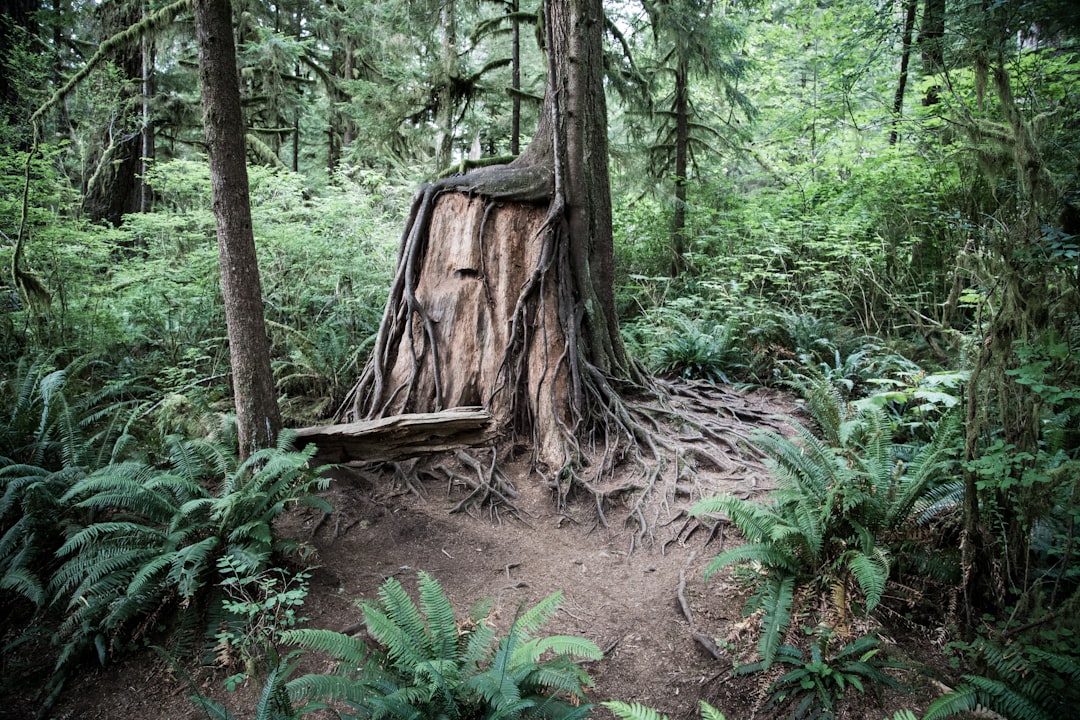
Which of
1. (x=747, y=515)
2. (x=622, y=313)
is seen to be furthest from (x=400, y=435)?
(x=622, y=313)

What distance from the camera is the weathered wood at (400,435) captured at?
5.38 metres

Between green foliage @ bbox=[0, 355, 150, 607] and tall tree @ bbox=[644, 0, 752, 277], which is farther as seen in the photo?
tall tree @ bbox=[644, 0, 752, 277]

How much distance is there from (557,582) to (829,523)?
206 cm

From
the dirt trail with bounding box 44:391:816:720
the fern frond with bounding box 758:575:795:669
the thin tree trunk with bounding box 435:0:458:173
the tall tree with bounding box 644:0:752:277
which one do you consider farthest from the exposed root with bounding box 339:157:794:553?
the tall tree with bounding box 644:0:752:277

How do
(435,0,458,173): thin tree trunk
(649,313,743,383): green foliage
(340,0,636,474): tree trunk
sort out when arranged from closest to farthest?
1. (340,0,636,474): tree trunk
2. (649,313,743,383): green foliage
3. (435,0,458,173): thin tree trunk

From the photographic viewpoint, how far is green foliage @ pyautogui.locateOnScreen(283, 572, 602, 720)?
2.72 meters

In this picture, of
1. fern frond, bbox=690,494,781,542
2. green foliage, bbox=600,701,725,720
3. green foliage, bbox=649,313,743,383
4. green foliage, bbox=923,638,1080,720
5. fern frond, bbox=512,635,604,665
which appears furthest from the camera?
green foliage, bbox=649,313,743,383

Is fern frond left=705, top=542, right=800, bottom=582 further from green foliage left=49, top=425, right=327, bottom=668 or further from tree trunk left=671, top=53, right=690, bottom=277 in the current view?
tree trunk left=671, top=53, right=690, bottom=277

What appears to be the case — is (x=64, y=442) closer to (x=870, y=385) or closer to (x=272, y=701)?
(x=272, y=701)

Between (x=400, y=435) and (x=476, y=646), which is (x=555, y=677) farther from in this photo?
(x=400, y=435)

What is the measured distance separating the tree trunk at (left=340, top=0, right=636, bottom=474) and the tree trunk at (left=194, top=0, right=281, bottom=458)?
4.75 ft

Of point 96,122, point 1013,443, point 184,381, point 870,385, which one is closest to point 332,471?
point 184,381

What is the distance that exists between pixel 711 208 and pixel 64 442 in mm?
10737

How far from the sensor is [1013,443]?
3.10 m
